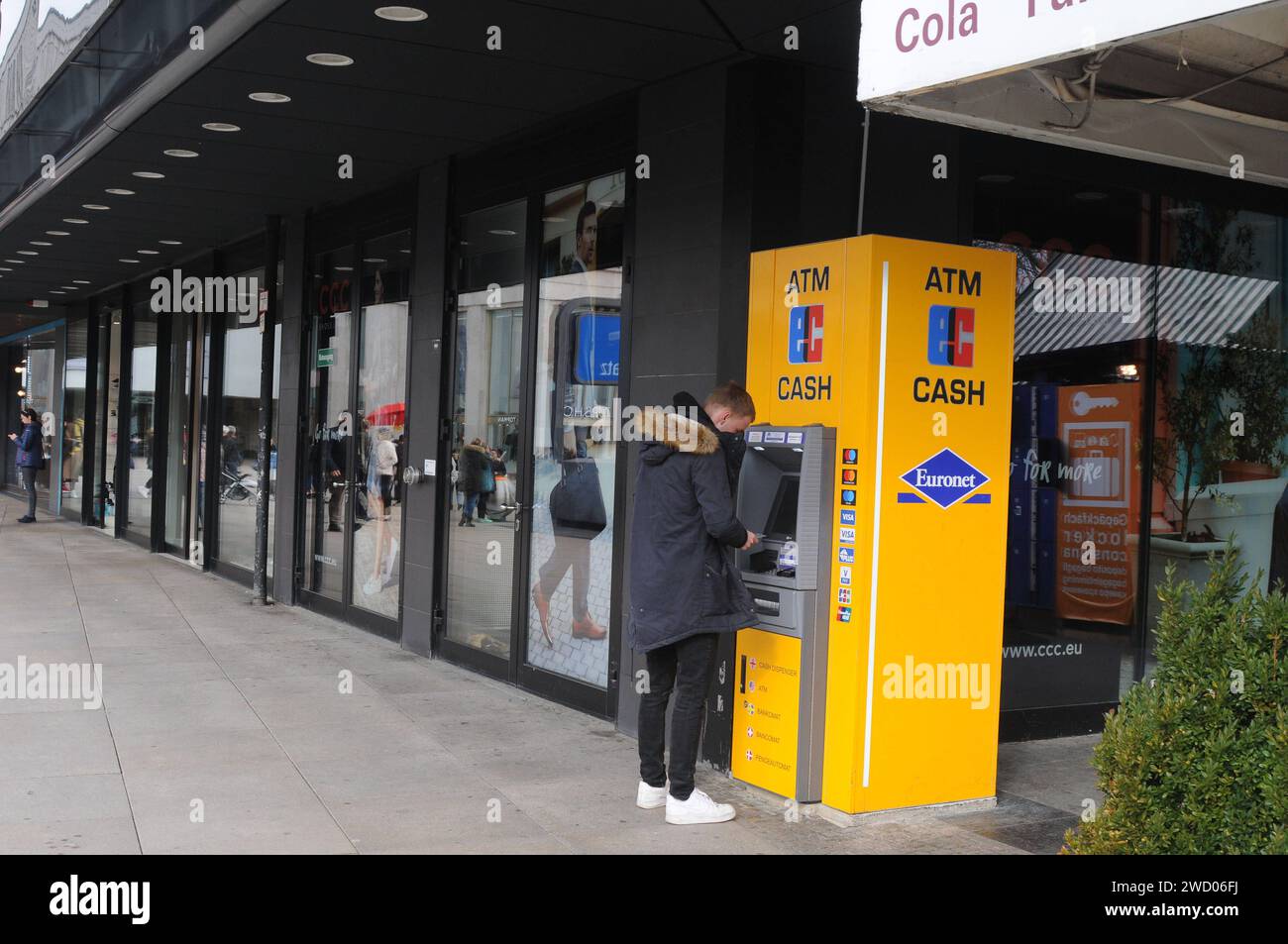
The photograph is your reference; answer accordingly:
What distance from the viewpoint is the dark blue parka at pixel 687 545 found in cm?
519

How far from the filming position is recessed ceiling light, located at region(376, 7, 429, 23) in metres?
5.66

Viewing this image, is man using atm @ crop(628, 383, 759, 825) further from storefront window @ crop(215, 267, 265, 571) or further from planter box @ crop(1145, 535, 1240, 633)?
storefront window @ crop(215, 267, 265, 571)

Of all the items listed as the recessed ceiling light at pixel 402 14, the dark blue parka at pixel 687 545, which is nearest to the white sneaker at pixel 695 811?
the dark blue parka at pixel 687 545

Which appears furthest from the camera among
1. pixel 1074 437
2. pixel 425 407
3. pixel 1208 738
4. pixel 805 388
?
pixel 425 407

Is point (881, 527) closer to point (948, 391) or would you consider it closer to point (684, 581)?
point (948, 391)

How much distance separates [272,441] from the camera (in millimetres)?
12312

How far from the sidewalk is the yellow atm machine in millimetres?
330

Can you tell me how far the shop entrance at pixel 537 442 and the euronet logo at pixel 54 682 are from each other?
228 centimetres

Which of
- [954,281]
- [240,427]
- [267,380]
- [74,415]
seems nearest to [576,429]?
[954,281]

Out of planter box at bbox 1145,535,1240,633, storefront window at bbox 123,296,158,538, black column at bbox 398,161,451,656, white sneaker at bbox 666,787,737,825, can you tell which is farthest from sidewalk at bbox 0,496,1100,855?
storefront window at bbox 123,296,158,538

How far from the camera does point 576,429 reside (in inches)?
293

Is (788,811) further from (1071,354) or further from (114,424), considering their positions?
(114,424)

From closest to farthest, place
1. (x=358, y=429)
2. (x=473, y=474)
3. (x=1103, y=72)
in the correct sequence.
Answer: (x=1103, y=72), (x=473, y=474), (x=358, y=429)

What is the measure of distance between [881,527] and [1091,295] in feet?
8.90
